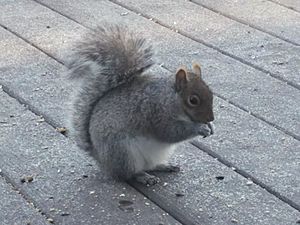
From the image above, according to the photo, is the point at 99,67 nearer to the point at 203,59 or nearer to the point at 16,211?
the point at 16,211

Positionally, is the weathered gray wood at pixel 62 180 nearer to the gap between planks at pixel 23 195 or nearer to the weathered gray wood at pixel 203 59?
the gap between planks at pixel 23 195

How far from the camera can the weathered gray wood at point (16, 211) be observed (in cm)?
201

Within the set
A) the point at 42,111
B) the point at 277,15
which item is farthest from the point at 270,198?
the point at 277,15

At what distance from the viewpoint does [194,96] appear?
2113 mm

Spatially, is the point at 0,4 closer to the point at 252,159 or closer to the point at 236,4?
the point at 236,4

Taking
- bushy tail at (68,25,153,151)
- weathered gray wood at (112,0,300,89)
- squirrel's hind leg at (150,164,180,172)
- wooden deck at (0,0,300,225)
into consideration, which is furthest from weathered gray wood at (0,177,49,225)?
weathered gray wood at (112,0,300,89)

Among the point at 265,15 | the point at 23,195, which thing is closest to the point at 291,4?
the point at 265,15

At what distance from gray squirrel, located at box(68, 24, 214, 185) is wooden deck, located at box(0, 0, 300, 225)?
96 millimetres

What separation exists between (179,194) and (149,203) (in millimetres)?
85

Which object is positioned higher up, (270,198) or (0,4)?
(270,198)

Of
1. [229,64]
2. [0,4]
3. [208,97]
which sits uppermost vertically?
[208,97]

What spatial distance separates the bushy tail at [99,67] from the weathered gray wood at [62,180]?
98 mm

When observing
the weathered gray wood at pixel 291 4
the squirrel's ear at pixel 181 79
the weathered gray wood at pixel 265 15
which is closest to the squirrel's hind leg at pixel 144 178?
the squirrel's ear at pixel 181 79

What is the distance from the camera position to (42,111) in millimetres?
2561
